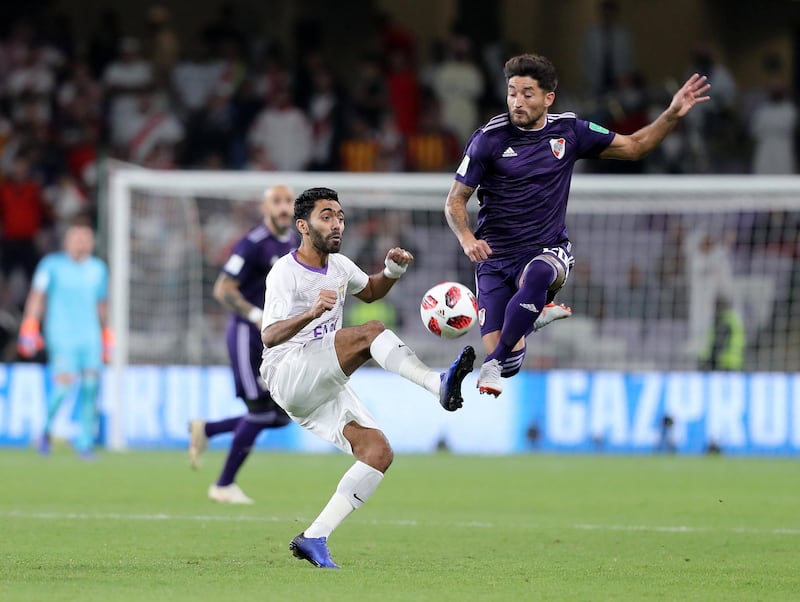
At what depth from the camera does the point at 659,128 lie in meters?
8.81

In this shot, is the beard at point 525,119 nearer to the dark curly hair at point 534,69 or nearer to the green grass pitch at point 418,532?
the dark curly hair at point 534,69

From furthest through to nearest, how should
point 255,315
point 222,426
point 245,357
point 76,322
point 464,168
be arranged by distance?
point 76,322
point 222,426
point 245,357
point 255,315
point 464,168

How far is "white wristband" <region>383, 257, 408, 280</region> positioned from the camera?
8211 millimetres

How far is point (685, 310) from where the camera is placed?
61.8ft

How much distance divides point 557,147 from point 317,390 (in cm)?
218

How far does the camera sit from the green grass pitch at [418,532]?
726 cm

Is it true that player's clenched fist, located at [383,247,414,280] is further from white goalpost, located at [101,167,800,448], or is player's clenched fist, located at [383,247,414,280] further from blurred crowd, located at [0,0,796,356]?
blurred crowd, located at [0,0,796,356]

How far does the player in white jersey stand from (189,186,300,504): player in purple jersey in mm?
3152

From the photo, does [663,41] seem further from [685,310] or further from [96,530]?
[96,530]

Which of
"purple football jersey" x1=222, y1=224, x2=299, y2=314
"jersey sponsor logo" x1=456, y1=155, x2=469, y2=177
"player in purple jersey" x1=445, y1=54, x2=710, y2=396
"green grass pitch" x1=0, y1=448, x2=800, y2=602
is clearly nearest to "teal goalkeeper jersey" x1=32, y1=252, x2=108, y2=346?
"green grass pitch" x1=0, y1=448, x2=800, y2=602

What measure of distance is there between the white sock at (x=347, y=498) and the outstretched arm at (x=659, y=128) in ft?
8.33

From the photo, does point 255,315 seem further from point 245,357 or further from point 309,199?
point 309,199

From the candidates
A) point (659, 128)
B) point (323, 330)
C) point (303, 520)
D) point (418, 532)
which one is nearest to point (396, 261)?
point (323, 330)

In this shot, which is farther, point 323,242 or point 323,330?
point 323,330
